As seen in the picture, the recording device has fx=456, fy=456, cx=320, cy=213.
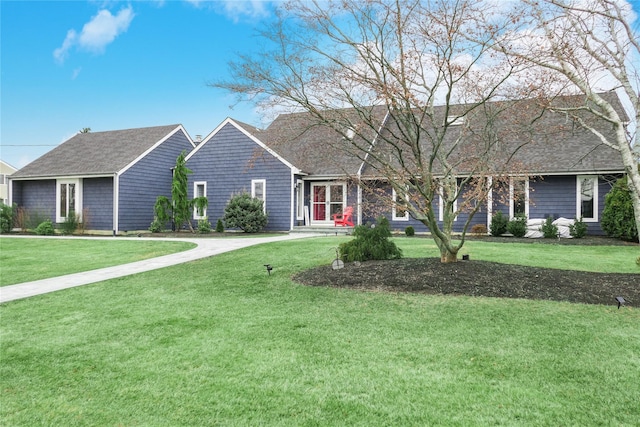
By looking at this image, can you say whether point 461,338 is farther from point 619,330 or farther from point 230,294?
point 230,294

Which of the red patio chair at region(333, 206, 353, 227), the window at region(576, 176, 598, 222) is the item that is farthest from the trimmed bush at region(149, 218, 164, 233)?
the window at region(576, 176, 598, 222)

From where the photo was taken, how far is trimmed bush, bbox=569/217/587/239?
1619 cm

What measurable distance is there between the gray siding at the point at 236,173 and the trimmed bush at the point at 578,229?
11.0 m

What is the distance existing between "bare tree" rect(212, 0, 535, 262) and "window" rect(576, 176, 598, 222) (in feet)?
36.9

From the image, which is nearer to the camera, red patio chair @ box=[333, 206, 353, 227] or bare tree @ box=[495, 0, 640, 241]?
bare tree @ box=[495, 0, 640, 241]

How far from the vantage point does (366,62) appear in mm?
7438

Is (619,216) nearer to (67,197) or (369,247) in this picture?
(369,247)

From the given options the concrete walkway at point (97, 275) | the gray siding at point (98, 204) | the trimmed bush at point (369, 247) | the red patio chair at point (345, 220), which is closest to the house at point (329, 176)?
the red patio chair at point (345, 220)

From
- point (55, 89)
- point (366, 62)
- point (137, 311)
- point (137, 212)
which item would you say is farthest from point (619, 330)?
point (55, 89)

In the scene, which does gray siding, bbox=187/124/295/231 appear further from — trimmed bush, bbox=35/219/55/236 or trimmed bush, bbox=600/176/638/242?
trimmed bush, bbox=600/176/638/242

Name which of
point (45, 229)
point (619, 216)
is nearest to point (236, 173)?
point (45, 229)

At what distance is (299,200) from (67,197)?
470 inches

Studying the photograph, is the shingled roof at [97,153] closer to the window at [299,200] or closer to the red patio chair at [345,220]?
the window at [299,200]

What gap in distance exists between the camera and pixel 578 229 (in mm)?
16188
